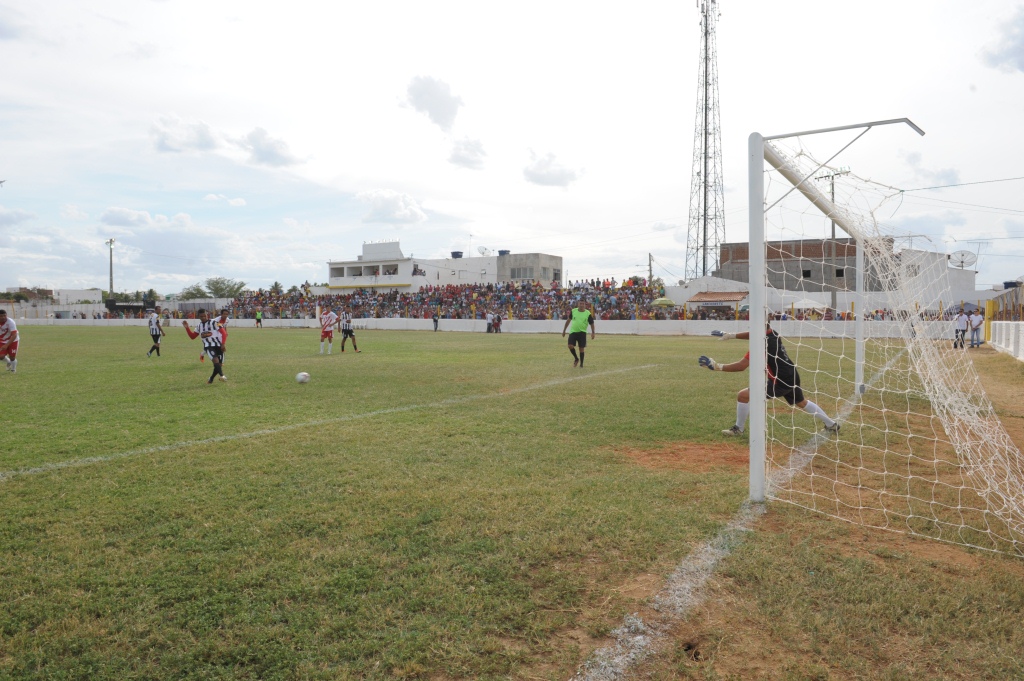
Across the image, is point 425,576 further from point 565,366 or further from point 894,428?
point 565,366

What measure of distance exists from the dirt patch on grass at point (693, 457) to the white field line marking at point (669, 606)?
132cm

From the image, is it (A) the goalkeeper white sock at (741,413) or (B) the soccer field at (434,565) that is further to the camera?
(A) the goalkeeper white sock at (741,413)

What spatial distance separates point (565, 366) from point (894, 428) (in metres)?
8.66

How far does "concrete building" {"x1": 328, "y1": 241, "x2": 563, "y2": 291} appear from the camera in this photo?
73688 millimetres

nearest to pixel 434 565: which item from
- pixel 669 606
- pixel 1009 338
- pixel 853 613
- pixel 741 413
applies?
pixel 669 606

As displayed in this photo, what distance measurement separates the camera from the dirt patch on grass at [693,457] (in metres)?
6.18

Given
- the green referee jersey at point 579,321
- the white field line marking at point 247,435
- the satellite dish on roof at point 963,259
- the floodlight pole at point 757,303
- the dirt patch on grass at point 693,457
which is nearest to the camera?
the floodlight pole at point 757,303

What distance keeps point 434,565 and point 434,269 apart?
73997mm

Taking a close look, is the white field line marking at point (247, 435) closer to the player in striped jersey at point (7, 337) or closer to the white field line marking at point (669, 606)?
the white field line marking at point (669, 606)

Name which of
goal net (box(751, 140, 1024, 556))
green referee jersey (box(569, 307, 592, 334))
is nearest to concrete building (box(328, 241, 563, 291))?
green referee jersey (box(569, 307, 592, 334))

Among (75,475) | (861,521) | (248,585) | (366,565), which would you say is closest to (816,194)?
(861,521)

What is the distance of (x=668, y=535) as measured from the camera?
166 inches

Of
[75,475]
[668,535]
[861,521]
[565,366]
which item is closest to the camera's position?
[668,535]

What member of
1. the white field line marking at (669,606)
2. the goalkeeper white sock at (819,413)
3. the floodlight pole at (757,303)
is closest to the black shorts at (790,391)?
the goalkeeper white sock at (819,413)
